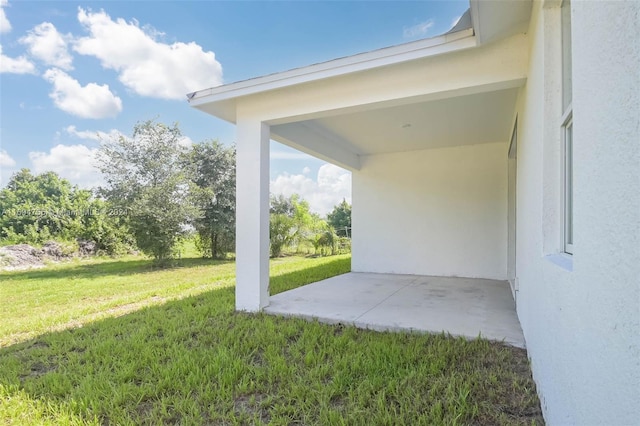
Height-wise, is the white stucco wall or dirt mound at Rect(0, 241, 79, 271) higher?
the white stucco wall

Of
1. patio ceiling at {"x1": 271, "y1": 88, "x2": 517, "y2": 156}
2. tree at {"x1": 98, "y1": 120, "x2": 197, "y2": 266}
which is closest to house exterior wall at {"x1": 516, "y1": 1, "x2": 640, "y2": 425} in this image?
patio ceiling at {"x1": 271, "y1": 88, "x2": 517, "y2": 156}

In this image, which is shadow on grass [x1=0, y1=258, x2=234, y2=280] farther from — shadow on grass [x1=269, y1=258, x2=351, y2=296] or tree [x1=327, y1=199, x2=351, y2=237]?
tree [x1=327, y1=199, x2=351, y2=237]

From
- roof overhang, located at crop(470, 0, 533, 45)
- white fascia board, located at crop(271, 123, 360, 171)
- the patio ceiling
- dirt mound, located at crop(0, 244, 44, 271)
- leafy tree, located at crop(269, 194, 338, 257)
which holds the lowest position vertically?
dirt mound, located at crop(0, 244, 44, 271)

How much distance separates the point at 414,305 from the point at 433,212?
3.89m

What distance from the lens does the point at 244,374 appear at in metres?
3.08

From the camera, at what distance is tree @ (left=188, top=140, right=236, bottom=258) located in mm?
14023

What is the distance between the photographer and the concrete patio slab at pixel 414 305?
13.6 ft

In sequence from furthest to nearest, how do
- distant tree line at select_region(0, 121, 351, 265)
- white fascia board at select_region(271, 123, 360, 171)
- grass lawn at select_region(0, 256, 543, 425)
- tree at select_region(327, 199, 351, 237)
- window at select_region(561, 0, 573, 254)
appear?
tree at select_region(327, 199, 351, 237)
distant tree line at select_region(0, 121, 351, 265)
white fascia board at select_region(271, 123, 360, 171)
grass lawn at select_region(0, 256, 543, 425)
window at select_region(561, 0, 573, 254)

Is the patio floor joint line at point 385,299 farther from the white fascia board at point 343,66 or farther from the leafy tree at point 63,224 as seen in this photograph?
the leafy tree at point 63,224

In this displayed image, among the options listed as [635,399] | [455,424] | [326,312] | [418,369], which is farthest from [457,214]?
[635,399]

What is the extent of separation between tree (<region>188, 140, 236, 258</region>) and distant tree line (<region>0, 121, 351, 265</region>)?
0.14ft

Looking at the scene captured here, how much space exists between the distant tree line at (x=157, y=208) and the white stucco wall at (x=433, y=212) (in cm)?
692

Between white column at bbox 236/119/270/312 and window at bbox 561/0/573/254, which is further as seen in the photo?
white column at bbox 236/119/270/312

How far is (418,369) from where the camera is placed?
304 centimetres
